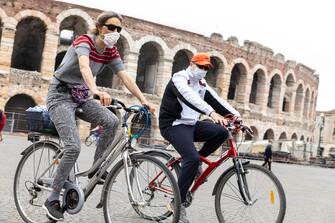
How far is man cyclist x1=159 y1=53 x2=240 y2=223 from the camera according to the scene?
4359mm

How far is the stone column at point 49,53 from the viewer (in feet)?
84.0

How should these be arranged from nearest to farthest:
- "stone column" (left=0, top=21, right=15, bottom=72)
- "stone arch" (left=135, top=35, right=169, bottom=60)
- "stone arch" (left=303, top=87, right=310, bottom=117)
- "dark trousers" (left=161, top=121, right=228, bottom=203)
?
"dark trousers" (left=161, top=121, right=228, bottom=203) → "stone column" (left=0, top=21, right=15, bottom=72) → "stone arch" (left=135, top=35, right=169, bottom=60) → "stone arch" (left=303, top=87, right=310, bottom=117)

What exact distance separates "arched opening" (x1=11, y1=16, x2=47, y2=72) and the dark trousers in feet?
76.2

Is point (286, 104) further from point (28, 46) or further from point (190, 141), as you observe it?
point (190, 141)

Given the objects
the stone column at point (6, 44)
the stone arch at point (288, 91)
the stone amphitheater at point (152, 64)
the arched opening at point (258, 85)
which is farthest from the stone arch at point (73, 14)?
the stone arch at point (288, 91)

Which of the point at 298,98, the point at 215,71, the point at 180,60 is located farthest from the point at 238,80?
the point at 298,98

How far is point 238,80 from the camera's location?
114 feet

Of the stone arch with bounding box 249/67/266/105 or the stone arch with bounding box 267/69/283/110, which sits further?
the stone arch with bounding box 267/69/283/110

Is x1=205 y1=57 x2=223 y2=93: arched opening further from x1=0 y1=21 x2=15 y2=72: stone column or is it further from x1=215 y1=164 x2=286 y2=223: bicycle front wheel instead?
x1=215 y1=164 x2=286 y2=223: bicycle front wheel

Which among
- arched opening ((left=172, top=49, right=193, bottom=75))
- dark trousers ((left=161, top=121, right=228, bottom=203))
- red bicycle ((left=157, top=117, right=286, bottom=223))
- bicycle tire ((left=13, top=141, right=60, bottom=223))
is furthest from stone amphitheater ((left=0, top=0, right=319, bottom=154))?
red bicycle ((left=157, top=117, right=286, bottom=223))

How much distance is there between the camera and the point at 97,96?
371 centimetres

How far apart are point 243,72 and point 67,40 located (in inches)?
475

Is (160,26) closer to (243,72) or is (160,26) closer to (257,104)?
(243,72)

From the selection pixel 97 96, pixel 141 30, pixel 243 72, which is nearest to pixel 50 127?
pixel 97 96
